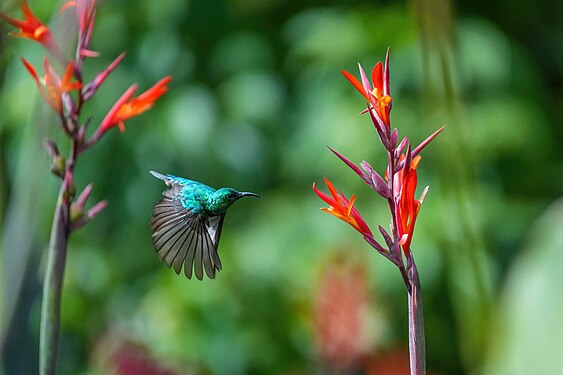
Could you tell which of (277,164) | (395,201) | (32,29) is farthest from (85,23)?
(277,164)

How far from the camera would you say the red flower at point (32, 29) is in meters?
0.32

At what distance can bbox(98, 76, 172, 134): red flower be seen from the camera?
33 cm

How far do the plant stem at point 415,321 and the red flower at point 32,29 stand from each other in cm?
15

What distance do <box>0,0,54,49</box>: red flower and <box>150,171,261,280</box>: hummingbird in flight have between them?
60 millimetres

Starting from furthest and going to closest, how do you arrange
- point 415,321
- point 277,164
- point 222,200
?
point 277,164
point 222,200
point 415,321

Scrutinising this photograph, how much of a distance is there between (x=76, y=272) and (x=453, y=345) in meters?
0.75

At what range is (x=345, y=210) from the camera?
0.27 meters

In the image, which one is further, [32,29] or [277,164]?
[277,164]

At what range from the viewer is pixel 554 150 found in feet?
5.77

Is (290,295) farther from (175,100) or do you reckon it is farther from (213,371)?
(175,100)

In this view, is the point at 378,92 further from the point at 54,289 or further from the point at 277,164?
the point at 277,164

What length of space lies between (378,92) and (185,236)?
0.31 feet

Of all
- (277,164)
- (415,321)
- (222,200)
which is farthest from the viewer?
(277,164)

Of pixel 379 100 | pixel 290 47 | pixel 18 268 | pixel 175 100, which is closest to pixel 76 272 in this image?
pixel 175 100
